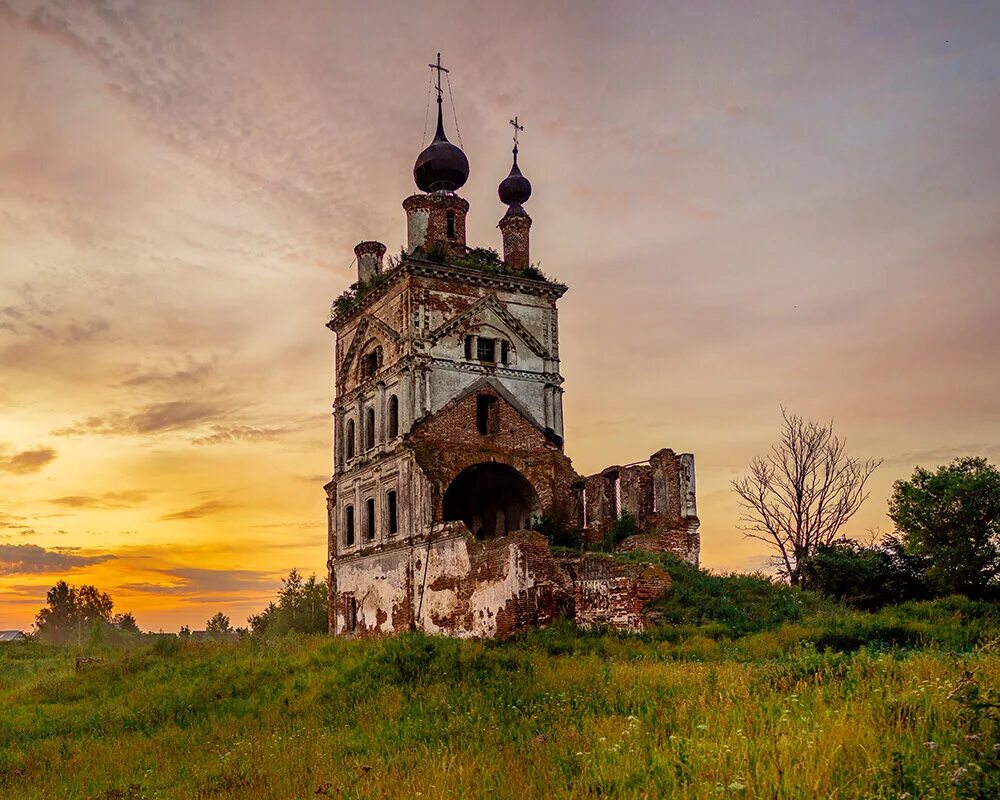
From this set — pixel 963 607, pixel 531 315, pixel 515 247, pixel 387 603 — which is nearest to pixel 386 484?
pixel 387 603

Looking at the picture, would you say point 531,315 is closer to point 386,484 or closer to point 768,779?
point 386,484

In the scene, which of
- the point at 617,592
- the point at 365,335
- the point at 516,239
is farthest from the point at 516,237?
the point at 617,592

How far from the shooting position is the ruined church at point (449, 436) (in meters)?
26.2

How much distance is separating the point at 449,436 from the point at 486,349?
337cm

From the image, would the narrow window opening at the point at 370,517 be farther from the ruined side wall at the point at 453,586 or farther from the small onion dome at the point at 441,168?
the small onion dome at the point at 441,168

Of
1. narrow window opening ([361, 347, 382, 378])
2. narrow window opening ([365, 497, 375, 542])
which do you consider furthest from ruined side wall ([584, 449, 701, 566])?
narrow window opening ([361, 347, 382, 378])

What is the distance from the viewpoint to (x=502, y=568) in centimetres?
2181

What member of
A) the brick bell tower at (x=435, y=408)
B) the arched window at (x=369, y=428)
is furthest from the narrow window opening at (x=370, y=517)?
the arched window at (x=369, y=428)

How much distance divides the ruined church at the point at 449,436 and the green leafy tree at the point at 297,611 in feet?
44.8

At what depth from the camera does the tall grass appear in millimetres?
7219

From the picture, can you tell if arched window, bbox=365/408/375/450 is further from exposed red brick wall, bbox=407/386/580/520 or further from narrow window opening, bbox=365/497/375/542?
exposed red brick wall, bbox=407/386/580/520

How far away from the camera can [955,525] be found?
33125mm

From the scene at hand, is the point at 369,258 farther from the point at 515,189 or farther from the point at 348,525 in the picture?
the point at 348,525

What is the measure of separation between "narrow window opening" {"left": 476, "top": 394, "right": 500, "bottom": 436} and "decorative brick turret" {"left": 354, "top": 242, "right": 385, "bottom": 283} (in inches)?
278
